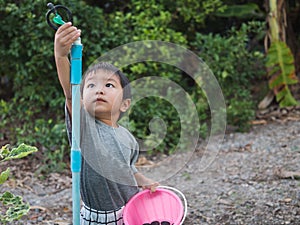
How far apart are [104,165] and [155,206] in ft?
1.28

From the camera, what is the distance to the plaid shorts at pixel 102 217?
7.74ft

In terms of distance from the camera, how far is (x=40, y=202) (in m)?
3.58

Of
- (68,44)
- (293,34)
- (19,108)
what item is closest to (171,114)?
(19,108)

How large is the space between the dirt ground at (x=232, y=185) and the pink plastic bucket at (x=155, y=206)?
67cm

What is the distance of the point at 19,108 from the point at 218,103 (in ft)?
6.03

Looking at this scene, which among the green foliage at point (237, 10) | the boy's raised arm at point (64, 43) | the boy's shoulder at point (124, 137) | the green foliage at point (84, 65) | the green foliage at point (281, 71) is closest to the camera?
the boy's raised arm at point (64, 43)

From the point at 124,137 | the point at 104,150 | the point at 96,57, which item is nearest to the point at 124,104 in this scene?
the point at 124,137

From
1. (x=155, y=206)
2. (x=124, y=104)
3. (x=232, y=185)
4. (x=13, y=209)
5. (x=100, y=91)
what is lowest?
(x=232, y=185)

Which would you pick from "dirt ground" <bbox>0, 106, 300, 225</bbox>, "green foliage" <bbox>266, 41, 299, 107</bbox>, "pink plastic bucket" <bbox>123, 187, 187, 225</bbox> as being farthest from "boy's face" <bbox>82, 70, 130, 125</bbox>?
"green foliage" <bbox>266, 41, 299, 107</bbox>

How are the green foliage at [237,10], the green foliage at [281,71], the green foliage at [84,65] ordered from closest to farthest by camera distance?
the green foliage at [84,65] < the green foliage at [281,71] < the green foliage at [237,10]

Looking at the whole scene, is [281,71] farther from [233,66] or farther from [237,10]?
[237,10]

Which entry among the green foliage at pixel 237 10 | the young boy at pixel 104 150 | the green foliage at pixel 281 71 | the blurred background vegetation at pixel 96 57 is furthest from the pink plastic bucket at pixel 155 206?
the green foliage at pixel 237 10

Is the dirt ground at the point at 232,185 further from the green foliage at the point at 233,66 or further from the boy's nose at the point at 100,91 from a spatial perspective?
the boy's nose at the point at 100,91

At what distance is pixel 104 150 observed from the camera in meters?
2.29
